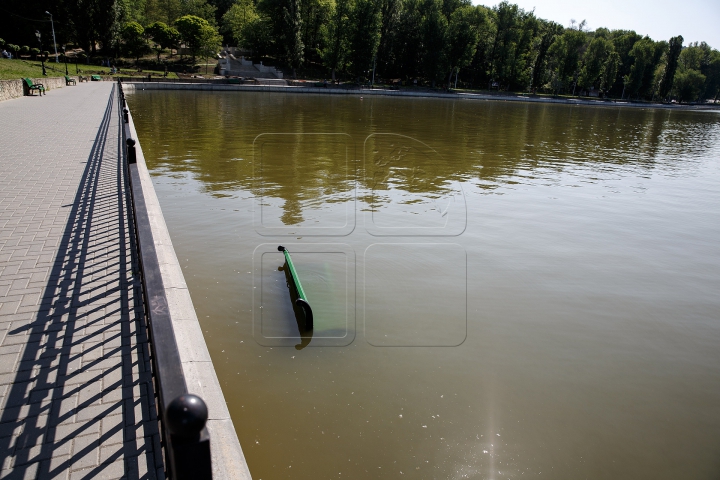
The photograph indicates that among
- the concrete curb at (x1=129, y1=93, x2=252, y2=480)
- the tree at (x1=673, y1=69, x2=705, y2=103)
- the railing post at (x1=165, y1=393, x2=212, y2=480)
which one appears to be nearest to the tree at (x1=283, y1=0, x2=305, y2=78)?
the concrete curb at (x1=129, y1=93, x2=252, y2=480)

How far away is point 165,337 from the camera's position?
2301 millimetres

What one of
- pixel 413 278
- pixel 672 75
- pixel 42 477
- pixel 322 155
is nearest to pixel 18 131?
pixel 322 155

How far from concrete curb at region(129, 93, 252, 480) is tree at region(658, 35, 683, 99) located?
4046 inches

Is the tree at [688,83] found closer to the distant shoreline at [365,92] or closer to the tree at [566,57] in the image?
the distant shoreline at [365,92]

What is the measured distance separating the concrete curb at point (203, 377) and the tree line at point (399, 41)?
6961cm

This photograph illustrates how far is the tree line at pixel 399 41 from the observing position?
6525 cm

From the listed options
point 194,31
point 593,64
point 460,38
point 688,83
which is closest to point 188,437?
point 194,31

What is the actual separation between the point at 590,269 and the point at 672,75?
98587mm

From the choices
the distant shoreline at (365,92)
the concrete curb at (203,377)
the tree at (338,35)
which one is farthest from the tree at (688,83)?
the concrete curb at (203,377)

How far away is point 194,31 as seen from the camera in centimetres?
6506

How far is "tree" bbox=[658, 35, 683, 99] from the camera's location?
271 feet

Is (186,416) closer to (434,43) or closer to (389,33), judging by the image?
(434,43)

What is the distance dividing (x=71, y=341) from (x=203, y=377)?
125 cm

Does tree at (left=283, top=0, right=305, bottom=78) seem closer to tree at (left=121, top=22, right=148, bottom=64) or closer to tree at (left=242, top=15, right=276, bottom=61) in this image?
tree at (left=242, top=15, right=276, bottom=61)
